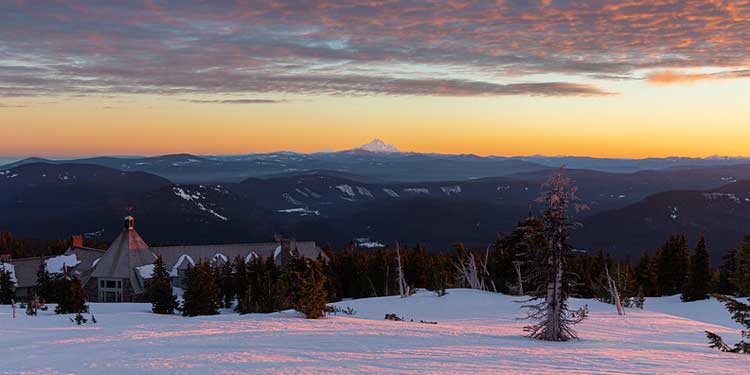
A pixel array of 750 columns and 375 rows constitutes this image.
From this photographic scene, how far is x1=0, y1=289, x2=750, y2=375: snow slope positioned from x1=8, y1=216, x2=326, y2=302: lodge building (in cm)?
3891

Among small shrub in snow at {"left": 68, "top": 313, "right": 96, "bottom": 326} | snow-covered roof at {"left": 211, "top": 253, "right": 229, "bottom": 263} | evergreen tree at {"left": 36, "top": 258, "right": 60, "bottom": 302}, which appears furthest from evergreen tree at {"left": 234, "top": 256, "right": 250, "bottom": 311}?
small shrub in snow at {"left": 68, "top": 313, "right": 96, "bottom": 326}

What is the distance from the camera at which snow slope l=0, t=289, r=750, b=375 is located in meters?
16.7

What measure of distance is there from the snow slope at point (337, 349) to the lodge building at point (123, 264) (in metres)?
38.9

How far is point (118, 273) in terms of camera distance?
70375 mm

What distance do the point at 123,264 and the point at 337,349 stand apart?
5856 cm

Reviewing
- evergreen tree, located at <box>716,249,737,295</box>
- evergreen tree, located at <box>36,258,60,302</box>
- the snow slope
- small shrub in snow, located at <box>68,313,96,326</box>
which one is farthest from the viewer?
evergreen tree, located at <box>716,249,737,295</box>

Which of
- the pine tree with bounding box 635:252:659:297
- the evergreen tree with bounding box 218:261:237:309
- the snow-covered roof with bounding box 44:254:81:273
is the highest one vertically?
the snow-covered roof with bounding box 44:254:81:273

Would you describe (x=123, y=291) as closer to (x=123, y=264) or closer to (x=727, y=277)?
(x=123, y=264)

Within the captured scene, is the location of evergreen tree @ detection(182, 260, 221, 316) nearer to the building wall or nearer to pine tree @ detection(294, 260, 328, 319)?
pine tree @ detection(294, 260, 328, 319)

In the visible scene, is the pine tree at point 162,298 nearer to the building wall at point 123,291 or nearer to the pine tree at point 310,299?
the building wall at point 123,291

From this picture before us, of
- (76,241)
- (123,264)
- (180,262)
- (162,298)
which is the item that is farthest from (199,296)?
(76,241)

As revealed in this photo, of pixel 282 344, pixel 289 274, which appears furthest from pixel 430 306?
pixel 282 344

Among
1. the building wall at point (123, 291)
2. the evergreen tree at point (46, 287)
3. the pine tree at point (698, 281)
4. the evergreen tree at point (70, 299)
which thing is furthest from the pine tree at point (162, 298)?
Answer: the pine tree at point (698, 281)

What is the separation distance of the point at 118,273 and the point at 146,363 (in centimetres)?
5830
